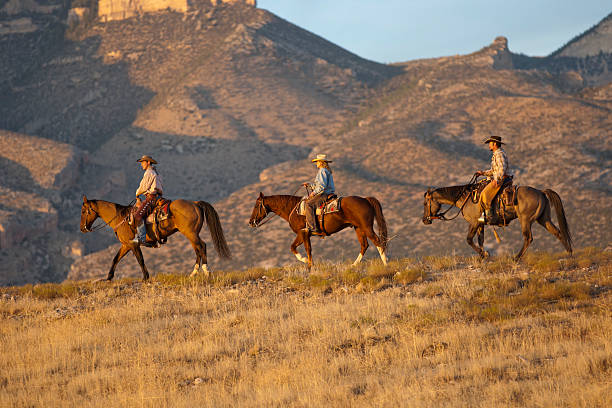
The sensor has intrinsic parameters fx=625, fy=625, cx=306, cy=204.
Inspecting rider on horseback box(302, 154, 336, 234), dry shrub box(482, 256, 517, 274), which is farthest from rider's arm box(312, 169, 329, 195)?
dry shrub box(482, 256, 517, 274)

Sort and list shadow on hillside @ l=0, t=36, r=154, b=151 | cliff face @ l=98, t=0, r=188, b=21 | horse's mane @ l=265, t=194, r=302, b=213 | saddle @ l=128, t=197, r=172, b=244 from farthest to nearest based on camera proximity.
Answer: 1. cliff face @ l=98, t=0, r=188, b=21
2. shadow on hillside @ l=0, t=36, r=154, b=151
3. horse's mane @ l=265, t=194, r=302, b=213
4. saddle @ l=128, t=197, r=172, b=244

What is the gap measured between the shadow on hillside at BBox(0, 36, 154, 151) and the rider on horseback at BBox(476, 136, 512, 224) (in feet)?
305

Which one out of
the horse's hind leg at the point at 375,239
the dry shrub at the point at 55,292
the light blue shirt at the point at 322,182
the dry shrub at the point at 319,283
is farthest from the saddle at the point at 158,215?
the horse's hind leg at the point at 375,239

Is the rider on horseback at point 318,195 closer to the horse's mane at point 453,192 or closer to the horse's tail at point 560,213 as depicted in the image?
the horse's mane at point 453,192

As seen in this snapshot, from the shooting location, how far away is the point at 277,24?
120 metres

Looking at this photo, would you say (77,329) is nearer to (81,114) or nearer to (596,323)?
(596,323)

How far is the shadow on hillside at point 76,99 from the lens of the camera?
10486 cm

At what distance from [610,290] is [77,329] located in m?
10.3

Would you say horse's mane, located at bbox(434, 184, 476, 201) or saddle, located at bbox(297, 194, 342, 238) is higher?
horse's mane, located at bbox(434, 184, 476, 201)

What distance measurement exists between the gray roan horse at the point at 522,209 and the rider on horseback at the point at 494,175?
253mm

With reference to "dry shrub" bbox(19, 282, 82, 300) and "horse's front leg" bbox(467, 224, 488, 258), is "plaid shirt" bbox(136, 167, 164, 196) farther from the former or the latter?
"horse's front leg" bbox(467, 224, 488, 258)

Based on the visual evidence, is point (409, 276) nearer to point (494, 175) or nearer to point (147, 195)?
point (494, 175)

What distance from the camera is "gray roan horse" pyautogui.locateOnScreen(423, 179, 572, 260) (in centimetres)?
1555

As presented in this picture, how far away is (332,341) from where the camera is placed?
10250 mm
